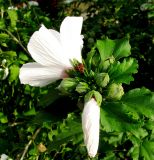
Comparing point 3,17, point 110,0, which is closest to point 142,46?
point 110,0

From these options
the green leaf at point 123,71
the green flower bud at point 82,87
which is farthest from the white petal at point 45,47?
the green leaf at point 123,71

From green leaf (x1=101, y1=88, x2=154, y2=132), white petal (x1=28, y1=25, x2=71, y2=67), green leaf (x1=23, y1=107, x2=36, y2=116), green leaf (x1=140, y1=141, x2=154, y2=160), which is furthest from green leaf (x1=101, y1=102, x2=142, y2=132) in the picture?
green leaf (x1=23, y1=107, x2=36, y2=116)

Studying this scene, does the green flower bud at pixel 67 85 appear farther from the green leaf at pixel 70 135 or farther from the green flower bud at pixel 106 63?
the green leaf at pixel 70 135

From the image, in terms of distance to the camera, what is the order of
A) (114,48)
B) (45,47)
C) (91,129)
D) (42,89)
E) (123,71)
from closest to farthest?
(91,129)
(45,47)
(123,71)
(114,48)
(42,89)

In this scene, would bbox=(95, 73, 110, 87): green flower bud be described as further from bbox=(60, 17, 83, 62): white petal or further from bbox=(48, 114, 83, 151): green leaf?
bbox=(48, 114, 83, 151): green leaf

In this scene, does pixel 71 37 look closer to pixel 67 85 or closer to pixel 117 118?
pixel 67 85

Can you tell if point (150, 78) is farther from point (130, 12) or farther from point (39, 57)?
point (39, 57)

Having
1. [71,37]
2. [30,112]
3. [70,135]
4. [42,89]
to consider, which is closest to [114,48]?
[71,37]
